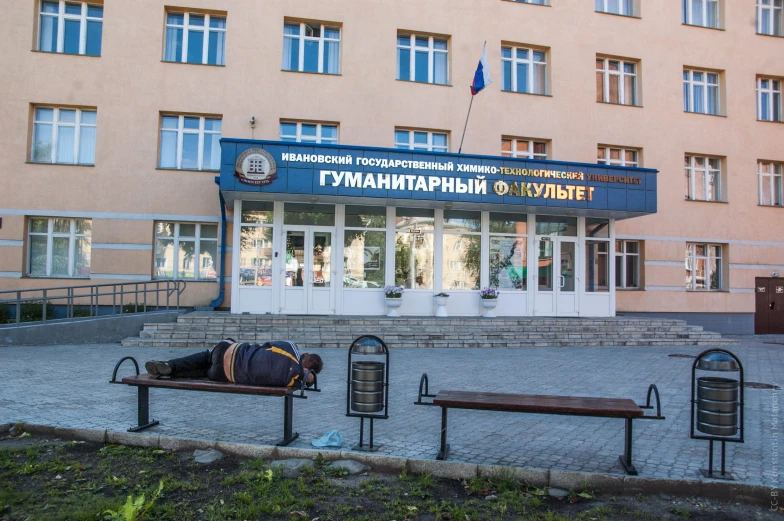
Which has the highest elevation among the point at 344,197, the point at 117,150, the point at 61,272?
the point at 117,150

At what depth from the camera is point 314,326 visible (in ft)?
42.2

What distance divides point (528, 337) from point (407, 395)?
6.79 meters

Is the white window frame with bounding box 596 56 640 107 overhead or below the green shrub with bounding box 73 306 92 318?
overhead

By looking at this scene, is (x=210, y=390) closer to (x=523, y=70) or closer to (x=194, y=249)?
(x=194, y=249)

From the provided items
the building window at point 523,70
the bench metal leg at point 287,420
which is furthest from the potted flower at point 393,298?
the bench metal leg at point 287,420

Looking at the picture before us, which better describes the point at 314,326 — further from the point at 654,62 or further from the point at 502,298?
the point at 654,62

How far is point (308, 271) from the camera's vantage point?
14633 millimetres

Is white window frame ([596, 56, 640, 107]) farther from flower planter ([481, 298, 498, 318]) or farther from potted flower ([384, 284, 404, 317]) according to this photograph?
Answer: potted flower ([384, 284, 404, 317])

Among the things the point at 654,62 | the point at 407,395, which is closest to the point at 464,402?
the point at 407,395

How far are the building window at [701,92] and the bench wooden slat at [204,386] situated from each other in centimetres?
1894

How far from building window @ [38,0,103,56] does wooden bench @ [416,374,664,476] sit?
49.8 feet

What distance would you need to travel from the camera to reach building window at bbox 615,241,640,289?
704 inches

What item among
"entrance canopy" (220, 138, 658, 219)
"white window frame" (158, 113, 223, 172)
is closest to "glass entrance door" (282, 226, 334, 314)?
"entrance canopy" (220, 138, 658, 219)

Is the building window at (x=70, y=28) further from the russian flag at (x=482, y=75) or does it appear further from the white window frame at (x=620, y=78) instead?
the white window frame at (x=620, y=78)
